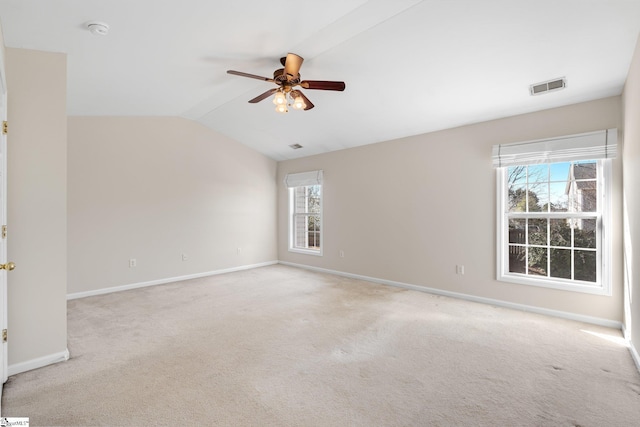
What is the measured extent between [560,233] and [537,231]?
0.23 meters

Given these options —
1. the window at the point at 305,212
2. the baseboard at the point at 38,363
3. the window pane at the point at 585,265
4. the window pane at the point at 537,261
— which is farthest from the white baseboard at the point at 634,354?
the baseboard at the point at 38,363

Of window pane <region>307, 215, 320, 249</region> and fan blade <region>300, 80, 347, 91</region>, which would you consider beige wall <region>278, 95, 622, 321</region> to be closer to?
window pane <region>307, 215, 320, 249</region>

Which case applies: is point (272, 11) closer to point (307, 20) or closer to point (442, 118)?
point (307, 20)

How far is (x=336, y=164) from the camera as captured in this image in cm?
579

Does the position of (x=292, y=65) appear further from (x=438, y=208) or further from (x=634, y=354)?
(x=634, y=354)

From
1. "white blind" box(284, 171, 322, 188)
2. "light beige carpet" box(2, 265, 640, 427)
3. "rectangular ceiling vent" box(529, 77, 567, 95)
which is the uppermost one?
"rectangular ceiling vent" box(529, 77, 567, 95)

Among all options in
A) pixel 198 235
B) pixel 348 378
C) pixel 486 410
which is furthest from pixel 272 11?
pixel 198 235

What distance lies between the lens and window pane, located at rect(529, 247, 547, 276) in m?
3.75

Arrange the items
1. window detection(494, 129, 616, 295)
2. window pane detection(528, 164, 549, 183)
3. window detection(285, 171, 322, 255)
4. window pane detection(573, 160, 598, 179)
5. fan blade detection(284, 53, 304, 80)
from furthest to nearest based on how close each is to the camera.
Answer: window detection(285, 171, 322, 255) → window pane detection(528, 164, 549, 183) → window pane detection(573, 160, 598, 179) → window detection(494, 129, 616, 295) → fan blade detection(284, 53, 304, 80)

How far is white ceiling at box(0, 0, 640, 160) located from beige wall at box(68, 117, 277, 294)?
643 millimetres

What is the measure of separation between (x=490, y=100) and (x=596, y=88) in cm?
93

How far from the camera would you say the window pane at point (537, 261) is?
12.3ft

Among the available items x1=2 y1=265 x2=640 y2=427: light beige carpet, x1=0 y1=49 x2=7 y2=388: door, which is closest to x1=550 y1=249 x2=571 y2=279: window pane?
x1=2 y1=265 x2=640 y2=427: light beige carpet

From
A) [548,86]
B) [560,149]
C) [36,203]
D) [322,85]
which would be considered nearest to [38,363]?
[36,203]
